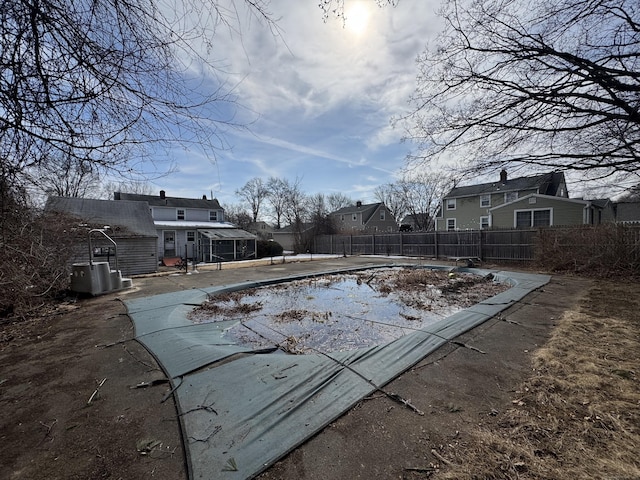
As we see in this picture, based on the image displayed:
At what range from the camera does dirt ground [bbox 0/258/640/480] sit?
63.2 inches

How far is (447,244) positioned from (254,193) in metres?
31.4

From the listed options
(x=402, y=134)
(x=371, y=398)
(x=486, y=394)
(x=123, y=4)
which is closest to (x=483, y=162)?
(x=402, y=134)

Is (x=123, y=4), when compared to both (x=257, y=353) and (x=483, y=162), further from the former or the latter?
(x=483, y=162)

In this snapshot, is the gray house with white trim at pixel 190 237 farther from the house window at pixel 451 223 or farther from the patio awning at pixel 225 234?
the house window at pixel 451 223

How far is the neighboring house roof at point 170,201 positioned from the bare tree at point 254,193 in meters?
14.0

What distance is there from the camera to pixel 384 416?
2.05 m

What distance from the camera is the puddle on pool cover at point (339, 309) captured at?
4.11 meters


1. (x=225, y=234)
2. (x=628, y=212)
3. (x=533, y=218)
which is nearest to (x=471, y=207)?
(x=533, y=218)

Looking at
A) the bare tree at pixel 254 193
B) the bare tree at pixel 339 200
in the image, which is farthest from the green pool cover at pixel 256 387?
the bare tree at pixel 339 200

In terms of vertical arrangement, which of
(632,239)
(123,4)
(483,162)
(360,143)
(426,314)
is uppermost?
(360,143)

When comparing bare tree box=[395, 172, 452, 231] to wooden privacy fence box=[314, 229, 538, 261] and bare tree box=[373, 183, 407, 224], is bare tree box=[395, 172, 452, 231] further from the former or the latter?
wooden privacy fence box=[314, 229, 538, 261]

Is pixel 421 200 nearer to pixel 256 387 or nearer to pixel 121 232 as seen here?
pixel 121 232

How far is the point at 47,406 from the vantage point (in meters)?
2.35

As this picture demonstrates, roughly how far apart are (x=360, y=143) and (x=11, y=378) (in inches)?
600
